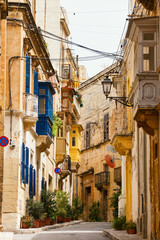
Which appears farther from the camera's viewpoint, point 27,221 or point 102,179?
point 102,179

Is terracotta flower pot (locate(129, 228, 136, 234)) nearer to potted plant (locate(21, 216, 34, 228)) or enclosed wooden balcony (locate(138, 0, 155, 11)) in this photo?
potted plant (locate(21, 216, 34, 228))

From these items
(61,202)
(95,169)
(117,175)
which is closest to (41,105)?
(61,202)

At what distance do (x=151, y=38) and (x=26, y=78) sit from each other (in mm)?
9970

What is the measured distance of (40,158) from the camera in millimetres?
32594

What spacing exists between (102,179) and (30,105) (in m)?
27.2

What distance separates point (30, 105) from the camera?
26609 mm

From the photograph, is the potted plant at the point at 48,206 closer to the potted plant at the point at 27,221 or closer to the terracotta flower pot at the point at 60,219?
the potted plant at the point at 27,221

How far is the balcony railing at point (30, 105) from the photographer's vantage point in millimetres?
26406

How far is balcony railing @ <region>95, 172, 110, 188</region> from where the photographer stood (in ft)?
172

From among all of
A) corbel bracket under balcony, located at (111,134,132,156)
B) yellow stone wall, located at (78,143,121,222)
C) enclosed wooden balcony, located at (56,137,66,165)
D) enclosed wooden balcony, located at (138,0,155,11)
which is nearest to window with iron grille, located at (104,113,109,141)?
yellow stone wall, located at (78,143,121,222)

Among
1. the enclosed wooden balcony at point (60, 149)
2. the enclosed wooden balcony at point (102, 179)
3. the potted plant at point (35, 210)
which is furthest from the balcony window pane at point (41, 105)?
the enclosed wooden balcony at point (102, 179)

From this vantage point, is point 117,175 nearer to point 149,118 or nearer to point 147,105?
point 149,118

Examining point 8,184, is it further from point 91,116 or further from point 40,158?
point 91,116

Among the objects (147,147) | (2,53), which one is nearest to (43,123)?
(2,53)
